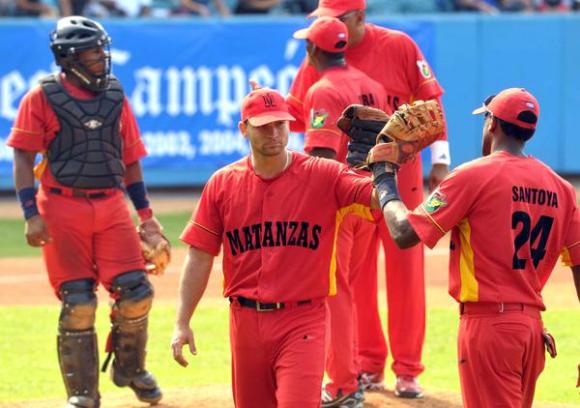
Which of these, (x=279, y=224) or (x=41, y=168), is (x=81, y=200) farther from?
(x=279, y=224)

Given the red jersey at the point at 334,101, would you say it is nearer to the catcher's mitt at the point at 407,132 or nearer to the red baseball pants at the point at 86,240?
the red baseball pants at the point at 86,240

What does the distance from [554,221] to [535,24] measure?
43.9ft

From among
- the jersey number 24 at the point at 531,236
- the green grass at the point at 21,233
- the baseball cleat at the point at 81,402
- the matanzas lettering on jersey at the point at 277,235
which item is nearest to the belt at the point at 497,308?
the jersey number 24 at the point at 531,236

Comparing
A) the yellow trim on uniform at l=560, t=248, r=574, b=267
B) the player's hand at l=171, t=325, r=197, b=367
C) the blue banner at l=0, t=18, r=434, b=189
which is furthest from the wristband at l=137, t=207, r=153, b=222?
the blue banner at l=0, t=18, r=434, b=189

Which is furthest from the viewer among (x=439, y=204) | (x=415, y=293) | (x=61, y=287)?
(x=415, y=293)

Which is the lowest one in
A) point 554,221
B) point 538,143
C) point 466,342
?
point 538,143

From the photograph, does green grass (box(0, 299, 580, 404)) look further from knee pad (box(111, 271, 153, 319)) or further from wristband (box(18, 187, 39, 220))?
wristband (box(18, 187, 39, 220))

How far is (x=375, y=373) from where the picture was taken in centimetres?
830

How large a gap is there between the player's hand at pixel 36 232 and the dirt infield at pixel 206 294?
1149 millimetres

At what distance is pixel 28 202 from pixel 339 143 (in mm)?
1897

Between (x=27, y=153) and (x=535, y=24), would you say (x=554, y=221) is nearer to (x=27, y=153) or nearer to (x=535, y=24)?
(x=27, y=153)

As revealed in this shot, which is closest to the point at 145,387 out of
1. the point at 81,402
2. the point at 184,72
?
the point at 81,402

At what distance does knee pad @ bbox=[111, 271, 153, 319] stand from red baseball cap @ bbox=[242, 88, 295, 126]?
200 cm

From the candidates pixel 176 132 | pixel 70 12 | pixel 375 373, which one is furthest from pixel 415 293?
pixel 70 12
